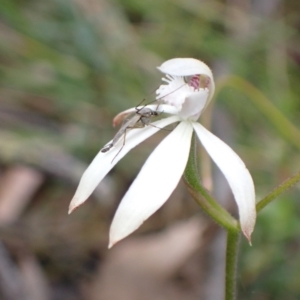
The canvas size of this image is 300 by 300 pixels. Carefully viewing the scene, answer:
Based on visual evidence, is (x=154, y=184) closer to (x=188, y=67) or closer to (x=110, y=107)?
(x=188, y=67)

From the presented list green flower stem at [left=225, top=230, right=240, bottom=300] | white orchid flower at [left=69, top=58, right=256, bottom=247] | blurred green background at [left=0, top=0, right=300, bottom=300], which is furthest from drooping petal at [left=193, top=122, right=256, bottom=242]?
blurred green background at [left=0, top=0, right=300, bottom=300]

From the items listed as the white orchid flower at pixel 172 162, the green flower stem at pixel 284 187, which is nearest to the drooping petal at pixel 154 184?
the white orchid flower at pixel 172 162

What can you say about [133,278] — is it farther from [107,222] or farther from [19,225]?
[19,225]

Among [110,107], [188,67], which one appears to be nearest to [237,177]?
[188,67]

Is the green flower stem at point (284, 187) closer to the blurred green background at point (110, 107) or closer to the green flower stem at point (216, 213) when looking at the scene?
the green flower stem at point (216, 213)

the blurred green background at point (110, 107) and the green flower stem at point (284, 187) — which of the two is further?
the blurred green background at point (110, 107)

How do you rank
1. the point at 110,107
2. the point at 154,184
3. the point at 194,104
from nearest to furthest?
the point at 154,184, the point at 194,104, the point at 110,107
